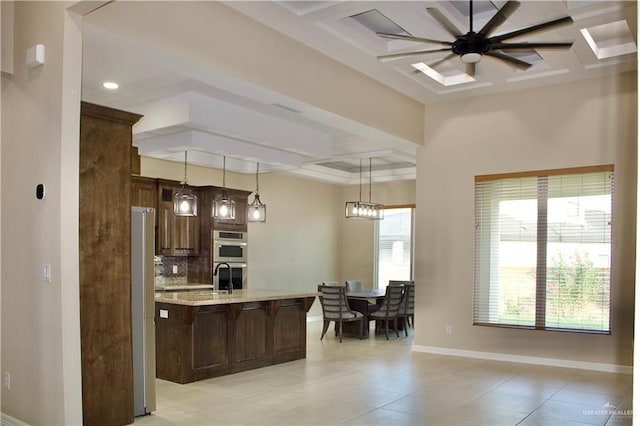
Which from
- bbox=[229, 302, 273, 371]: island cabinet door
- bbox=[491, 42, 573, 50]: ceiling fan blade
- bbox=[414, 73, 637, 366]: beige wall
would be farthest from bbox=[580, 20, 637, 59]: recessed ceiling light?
bbox=[229, 302, 273, 371]: island cabinet door

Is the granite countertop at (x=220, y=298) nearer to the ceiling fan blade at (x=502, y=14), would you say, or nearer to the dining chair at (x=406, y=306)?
the dining chair at (x=406, y=306)

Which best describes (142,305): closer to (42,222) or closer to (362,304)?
(42,222)

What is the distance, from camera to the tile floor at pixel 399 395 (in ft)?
15.1

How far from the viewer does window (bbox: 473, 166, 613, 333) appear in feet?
21.3

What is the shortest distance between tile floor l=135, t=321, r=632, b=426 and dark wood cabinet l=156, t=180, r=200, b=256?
2.98 metres

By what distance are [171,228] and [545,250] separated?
5495mm

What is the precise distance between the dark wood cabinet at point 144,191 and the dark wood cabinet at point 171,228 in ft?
0.25

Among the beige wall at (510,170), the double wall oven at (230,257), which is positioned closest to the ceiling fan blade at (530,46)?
the beige wall at (510,170)

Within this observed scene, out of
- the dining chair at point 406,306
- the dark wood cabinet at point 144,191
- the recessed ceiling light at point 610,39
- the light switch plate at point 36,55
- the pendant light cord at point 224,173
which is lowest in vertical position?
the dining chair at point 406,306

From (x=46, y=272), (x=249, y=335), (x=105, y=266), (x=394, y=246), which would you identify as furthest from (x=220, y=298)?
(x=394, y=246)

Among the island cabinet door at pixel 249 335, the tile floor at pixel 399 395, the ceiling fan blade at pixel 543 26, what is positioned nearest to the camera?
the ceiling fan blade at pixel 543 26

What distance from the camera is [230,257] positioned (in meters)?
9.35

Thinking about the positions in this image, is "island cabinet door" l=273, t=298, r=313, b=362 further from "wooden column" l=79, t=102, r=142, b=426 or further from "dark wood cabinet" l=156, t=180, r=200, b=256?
"wooden column" l=79, t=102, r=142, b=426

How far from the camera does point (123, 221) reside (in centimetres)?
426
